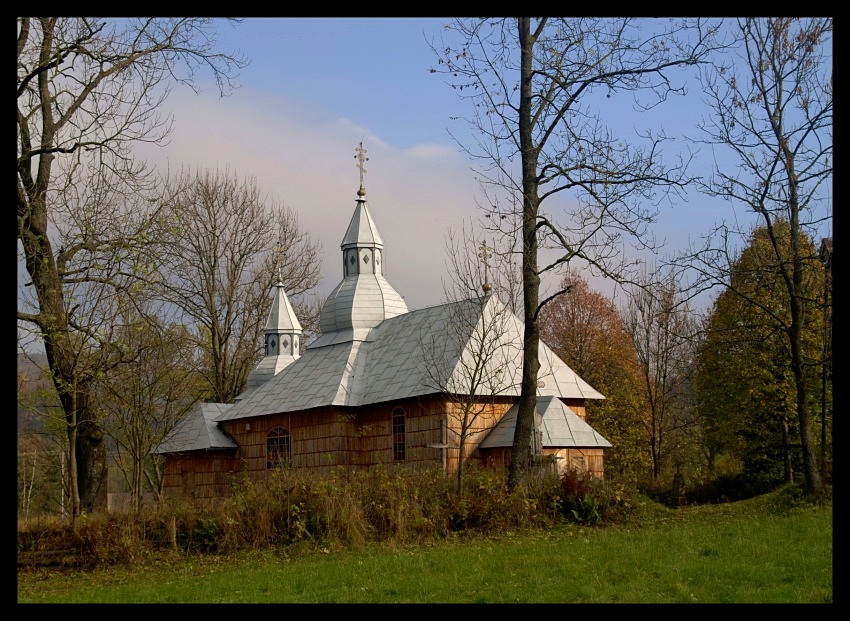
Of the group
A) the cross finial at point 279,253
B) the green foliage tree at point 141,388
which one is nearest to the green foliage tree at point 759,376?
the green foliage tree at point 141,388

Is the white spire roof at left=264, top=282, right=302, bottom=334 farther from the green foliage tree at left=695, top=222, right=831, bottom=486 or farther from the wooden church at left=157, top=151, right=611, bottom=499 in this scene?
the green foliage tree at left=695, top=222, right=831, bottom=486

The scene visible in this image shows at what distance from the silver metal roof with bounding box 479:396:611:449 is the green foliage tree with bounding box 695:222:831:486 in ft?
17.5

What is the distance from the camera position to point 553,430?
2639cm

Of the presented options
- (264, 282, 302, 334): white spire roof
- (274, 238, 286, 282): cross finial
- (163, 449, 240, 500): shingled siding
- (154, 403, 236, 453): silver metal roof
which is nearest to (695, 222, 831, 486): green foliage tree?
(163, 449, 240, 500): shingled siding

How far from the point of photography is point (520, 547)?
14148 mm

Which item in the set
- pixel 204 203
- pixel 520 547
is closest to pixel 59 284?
pixel 520 547

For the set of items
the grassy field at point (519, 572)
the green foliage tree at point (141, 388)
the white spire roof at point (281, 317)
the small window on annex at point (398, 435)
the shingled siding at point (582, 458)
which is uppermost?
the white spire roof at point (281, 317)

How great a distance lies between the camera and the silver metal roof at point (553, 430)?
26.1m

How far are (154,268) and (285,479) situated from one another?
→ 4736 mm

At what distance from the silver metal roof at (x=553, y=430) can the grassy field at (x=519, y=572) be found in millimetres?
9521

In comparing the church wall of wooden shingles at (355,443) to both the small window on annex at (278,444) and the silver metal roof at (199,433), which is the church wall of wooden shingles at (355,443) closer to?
the small window on annex at (278,444)

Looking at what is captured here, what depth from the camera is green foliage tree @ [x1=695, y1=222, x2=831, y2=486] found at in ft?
94.4

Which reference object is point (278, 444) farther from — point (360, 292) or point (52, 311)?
point (52, 311)
